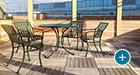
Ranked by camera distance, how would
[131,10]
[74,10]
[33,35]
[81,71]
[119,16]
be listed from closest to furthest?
1. [81,71]
2. [33,35]
3. [119,16]
4. [74,10]
5. [131,10]

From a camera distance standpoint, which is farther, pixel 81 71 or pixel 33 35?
pixel 33 35

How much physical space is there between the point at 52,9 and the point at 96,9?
213 cm

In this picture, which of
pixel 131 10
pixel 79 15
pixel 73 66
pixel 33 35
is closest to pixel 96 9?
pixel 79 15

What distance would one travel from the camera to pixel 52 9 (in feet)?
27.1

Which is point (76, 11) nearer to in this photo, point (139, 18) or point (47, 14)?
point (47, 14)

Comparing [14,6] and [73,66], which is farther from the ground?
[14,6]

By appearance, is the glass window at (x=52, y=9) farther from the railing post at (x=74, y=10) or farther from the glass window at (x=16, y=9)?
the glass window at (x=16, y=9)

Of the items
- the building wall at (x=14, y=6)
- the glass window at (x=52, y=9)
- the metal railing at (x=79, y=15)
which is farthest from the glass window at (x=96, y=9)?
the building wall at (x=14, y=6)

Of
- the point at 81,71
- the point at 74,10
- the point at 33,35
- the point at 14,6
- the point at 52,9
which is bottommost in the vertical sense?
the point at 81,71

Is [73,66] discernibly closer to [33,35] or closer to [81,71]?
[81,71]

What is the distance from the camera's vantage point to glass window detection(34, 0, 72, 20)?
312 inches

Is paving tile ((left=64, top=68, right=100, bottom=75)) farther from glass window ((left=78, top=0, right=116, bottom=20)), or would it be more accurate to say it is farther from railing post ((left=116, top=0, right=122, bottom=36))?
glass window ((left=78, top=0, right=116, bottom=20))

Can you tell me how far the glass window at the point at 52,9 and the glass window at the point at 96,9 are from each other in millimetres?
563

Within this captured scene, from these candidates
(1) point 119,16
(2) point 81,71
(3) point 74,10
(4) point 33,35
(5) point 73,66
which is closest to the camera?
(2) point 81,71
